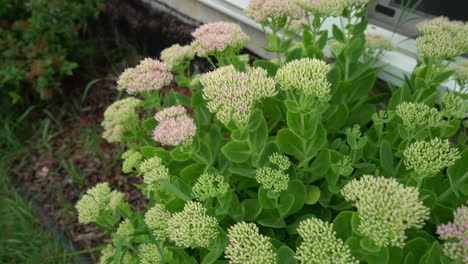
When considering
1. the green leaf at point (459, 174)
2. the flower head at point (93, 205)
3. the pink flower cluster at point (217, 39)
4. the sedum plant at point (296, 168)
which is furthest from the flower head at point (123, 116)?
the green leaf at point (459, 174)

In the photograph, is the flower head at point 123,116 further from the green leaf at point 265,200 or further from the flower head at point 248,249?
the flower head at point 248,249

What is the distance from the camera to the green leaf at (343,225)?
919 mm

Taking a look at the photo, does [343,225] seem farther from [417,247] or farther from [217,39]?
[217,39]

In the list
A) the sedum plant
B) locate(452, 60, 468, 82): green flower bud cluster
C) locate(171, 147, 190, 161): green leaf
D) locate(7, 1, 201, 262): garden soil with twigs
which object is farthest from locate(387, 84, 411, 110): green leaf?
locate(7, 1, 201, 262): garden soil with twigs

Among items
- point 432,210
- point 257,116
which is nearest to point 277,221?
point 257,116

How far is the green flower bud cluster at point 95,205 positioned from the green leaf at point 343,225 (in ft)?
2.89

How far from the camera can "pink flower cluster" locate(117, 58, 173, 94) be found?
50.3 inches

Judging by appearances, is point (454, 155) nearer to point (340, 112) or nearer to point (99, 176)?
point (340, 112)

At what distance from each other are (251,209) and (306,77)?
0.45m

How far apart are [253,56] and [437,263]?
1.87m

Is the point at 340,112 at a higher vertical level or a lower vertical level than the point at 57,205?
Result: higher

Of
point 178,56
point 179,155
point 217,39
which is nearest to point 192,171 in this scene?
point 179,155

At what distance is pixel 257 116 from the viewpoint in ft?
3.35

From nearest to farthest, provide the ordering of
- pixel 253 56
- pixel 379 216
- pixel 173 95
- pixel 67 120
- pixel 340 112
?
pixel 379 216
pixel 340 112
pixel 173 95
pixel 253 56
pixel 67 120
